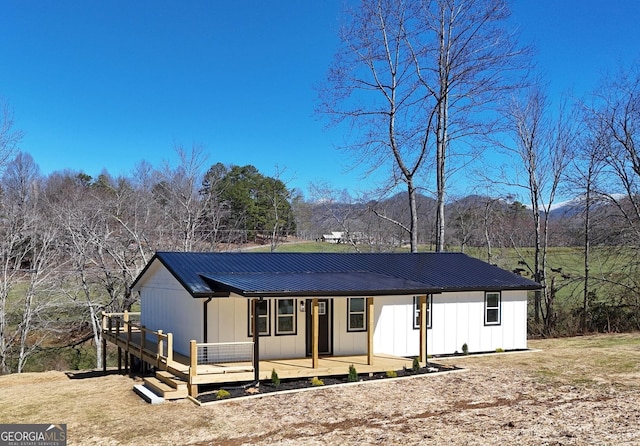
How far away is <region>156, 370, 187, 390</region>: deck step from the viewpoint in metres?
11.2

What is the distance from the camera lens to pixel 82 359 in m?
24.3

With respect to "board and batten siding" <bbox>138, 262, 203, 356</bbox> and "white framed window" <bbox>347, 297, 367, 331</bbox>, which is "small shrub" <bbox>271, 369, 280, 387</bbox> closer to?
"board and batten siding" <bbox>138, 262, 203, 356</bbox>

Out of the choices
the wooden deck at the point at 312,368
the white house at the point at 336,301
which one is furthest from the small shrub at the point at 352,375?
the white house at the point at 336,301

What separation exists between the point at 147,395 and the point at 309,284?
4265 millimetres

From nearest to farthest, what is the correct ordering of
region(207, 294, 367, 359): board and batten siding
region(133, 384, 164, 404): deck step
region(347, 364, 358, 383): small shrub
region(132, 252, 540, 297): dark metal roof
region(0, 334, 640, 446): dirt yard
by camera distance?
region(0, 334, 640, 446): dirt yard < region(133, 384, 164, 404): deck step < region(347, 364, 358, 383): small shrub < region(132, 252, 540, 297): dark metal roof < region(207, 294, 367, 359): board and batten siding

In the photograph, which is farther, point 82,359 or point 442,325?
point 82,359

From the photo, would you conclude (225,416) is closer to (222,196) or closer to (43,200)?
(43,200)

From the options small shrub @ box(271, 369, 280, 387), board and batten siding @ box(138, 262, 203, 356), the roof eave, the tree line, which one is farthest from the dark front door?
the tree line

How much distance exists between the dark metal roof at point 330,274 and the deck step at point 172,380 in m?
1.88

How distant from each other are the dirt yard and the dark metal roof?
2231mm

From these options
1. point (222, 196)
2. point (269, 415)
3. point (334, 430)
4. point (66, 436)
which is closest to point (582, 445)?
point (334, 430)

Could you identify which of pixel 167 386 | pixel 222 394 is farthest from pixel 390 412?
pixel 167 386

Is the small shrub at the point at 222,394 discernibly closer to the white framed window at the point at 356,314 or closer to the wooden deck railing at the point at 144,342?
the wooden deck railing at the point at 144,342

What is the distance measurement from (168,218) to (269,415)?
847 inches
